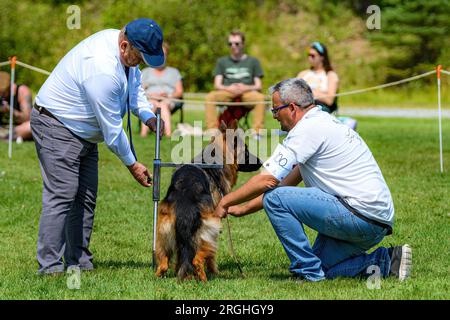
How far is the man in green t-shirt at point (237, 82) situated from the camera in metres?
14.0

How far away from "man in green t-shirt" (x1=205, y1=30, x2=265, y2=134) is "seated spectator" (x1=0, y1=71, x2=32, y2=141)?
301cm

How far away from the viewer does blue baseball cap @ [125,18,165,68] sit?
527 centimetres

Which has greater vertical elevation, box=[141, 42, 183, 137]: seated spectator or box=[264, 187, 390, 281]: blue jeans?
box=[141, 42, 183, 137]: seated spectator

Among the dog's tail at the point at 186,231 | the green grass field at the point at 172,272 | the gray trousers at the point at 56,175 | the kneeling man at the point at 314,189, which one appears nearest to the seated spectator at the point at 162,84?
the green grass field at the point at 172,272

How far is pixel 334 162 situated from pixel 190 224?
1079mm

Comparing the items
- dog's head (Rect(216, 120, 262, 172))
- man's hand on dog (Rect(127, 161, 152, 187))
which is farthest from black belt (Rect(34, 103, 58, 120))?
dog's head (Rect(216, 120, 262, 172))

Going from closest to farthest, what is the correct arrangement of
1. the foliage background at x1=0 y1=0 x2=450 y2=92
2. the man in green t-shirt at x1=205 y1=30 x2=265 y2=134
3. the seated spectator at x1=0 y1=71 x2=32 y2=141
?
the seated spectator at x1=0 y1=71 x2=32 y2=141 → the man in green t-shirt at x1=205 y1=30 x2=265 y2=134 → the foliage background at x1=0 y1=0 x2=450 y2=92

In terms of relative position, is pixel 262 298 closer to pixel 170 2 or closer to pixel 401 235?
pixel 401 235

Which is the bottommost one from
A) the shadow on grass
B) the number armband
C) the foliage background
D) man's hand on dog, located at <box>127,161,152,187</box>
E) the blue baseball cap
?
the shadow on grass

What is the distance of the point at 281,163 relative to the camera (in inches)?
204

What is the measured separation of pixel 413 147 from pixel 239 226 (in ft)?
20.5

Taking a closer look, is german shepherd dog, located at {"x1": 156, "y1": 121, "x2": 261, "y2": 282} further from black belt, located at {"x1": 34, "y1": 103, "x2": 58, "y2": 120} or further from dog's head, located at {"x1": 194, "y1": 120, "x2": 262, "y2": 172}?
black belt, located at {"x1": 34, "y1": 103, "x2": 58, "y2": 120}

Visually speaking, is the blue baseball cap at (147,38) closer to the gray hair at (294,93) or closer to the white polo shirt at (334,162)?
the gray hair at (294,93)

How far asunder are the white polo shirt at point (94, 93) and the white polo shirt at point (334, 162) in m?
1.09
